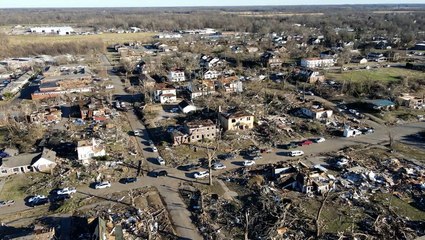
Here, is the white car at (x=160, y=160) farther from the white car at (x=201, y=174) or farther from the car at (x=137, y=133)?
the car at (x=137, y=133)

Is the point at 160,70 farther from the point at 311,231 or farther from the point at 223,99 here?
the point at 311,231

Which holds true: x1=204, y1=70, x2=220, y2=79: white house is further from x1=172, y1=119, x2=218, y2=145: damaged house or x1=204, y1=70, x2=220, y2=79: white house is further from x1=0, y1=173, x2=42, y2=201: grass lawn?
x1=0, y1=173, x2=42, y2=201: grass lawn

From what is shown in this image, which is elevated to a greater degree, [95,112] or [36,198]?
[95,112]

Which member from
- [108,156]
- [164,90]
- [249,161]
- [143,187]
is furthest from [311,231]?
[164,90]

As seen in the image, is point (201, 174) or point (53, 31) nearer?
point (201, 174)

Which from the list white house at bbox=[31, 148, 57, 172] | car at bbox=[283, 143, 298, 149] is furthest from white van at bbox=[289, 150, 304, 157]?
white house at bbox=[31, 148, 57, 172]

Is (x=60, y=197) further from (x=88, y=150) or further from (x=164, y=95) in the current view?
(x=164, y=95)

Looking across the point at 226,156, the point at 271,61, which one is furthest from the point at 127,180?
the point at 271,61

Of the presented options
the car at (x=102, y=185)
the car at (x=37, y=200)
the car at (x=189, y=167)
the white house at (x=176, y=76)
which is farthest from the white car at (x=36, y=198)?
the white house at (x=176, y=76)
